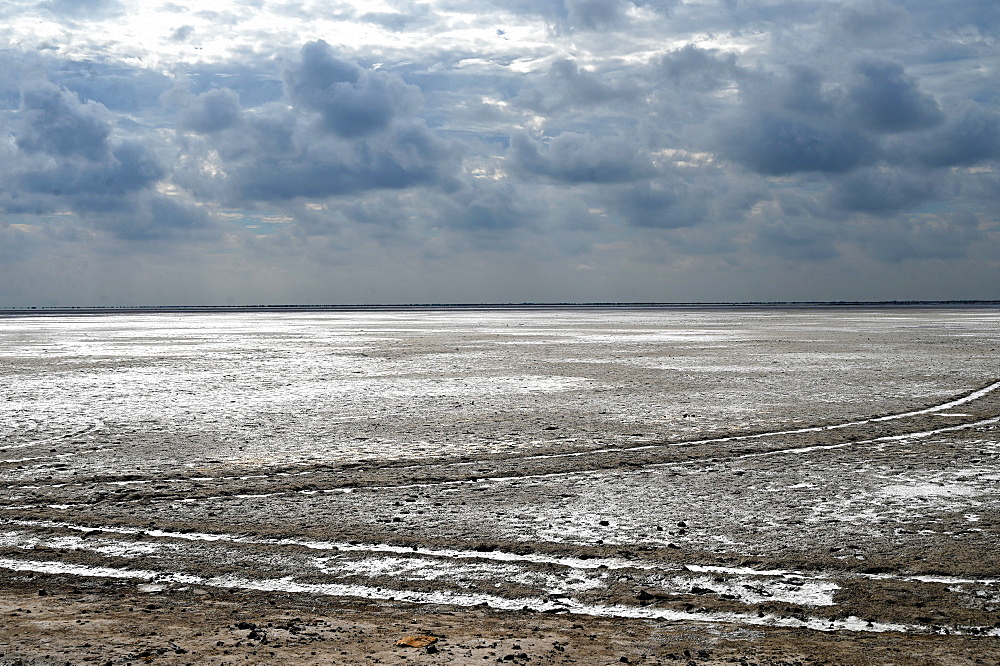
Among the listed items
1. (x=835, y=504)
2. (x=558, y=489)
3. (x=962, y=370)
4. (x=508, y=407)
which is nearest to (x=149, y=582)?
(x=558, y=489)

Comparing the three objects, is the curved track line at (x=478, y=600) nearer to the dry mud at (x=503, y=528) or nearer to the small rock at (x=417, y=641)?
the dry mud at (x=503, y=528)

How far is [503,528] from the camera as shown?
23.3 feet

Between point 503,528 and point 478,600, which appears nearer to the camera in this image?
point 478,600

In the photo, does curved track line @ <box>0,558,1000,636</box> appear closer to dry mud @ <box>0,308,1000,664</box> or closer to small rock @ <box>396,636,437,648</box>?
dry mud @ <box>0,308,1000,664</box>

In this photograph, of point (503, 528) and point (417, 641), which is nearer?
point (417, 641)

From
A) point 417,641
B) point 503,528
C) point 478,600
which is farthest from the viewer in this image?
point 503,528

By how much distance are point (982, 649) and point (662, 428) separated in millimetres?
7813

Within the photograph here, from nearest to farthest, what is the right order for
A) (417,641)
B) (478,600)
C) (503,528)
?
(417,641) → (478,600) → (503,528)

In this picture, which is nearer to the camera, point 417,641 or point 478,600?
point 417,641

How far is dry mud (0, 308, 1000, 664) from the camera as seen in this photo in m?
4.77

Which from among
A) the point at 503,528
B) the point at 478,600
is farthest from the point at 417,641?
the point at 503,528

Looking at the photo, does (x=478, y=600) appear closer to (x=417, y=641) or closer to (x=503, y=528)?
(x=417, y=641)

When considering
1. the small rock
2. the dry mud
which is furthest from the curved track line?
the small rock

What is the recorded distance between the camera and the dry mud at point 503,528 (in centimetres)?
477
